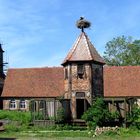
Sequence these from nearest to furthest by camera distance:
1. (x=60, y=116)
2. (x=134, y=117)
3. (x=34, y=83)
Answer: (x=134, y=117), (x=60, y=116), (x=34, y=83)

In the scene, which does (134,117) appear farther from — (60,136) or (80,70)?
(60,136)

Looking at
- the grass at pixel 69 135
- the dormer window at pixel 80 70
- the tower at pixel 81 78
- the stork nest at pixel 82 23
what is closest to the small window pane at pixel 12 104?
the tower at pixel 81 78

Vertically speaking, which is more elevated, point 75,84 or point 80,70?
point 80,70

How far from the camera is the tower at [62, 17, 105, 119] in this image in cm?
4197

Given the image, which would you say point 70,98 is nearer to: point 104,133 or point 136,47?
point 104,133

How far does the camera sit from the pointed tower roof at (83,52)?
139 feet

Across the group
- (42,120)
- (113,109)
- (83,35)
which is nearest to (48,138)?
(42,120)

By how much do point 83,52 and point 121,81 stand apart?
18.7m

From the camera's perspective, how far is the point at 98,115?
3684 centimetres

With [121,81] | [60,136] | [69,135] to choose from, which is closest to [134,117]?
[69,135]

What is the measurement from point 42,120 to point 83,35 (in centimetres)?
1020

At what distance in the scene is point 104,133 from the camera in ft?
109

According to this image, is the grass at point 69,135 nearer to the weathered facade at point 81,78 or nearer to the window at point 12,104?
the weathered facade at point 81,78

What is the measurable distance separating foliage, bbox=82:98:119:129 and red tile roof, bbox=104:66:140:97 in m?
20.4
